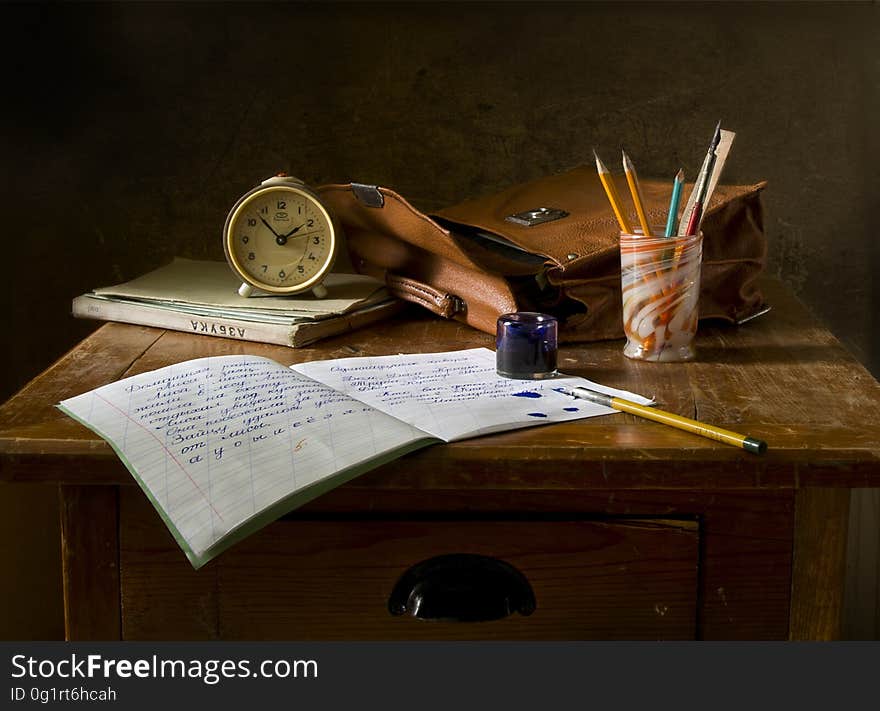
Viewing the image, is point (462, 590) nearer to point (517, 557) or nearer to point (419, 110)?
point (517, 557)

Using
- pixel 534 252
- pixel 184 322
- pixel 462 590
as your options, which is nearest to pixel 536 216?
pixel 534 252

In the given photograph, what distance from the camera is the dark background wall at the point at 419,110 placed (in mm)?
1547

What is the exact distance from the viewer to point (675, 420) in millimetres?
846

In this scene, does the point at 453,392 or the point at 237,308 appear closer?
the point at 453,392

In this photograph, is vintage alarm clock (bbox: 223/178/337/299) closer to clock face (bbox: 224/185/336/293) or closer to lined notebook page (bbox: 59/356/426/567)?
clock face (bbox: 224/185/336/293)

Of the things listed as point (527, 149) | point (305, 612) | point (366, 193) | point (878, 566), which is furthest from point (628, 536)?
point (878, 566)

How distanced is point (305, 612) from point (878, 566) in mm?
1130

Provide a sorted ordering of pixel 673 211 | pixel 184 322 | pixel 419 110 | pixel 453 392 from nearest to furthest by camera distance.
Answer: pixel 453 392
pixel 673 211
pixel 184 322
pixel 419 110

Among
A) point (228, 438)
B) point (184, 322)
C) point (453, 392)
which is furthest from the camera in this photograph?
point (184, 322)

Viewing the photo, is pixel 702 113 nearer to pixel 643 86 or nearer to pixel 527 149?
pixel 643 86

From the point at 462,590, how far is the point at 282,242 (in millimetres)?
537

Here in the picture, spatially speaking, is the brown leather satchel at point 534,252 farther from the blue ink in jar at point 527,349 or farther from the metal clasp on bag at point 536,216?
the blue ink in jar at point 527,349

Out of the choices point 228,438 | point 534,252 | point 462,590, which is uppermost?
point 534,252

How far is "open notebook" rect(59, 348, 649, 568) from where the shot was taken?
744 millimetres
